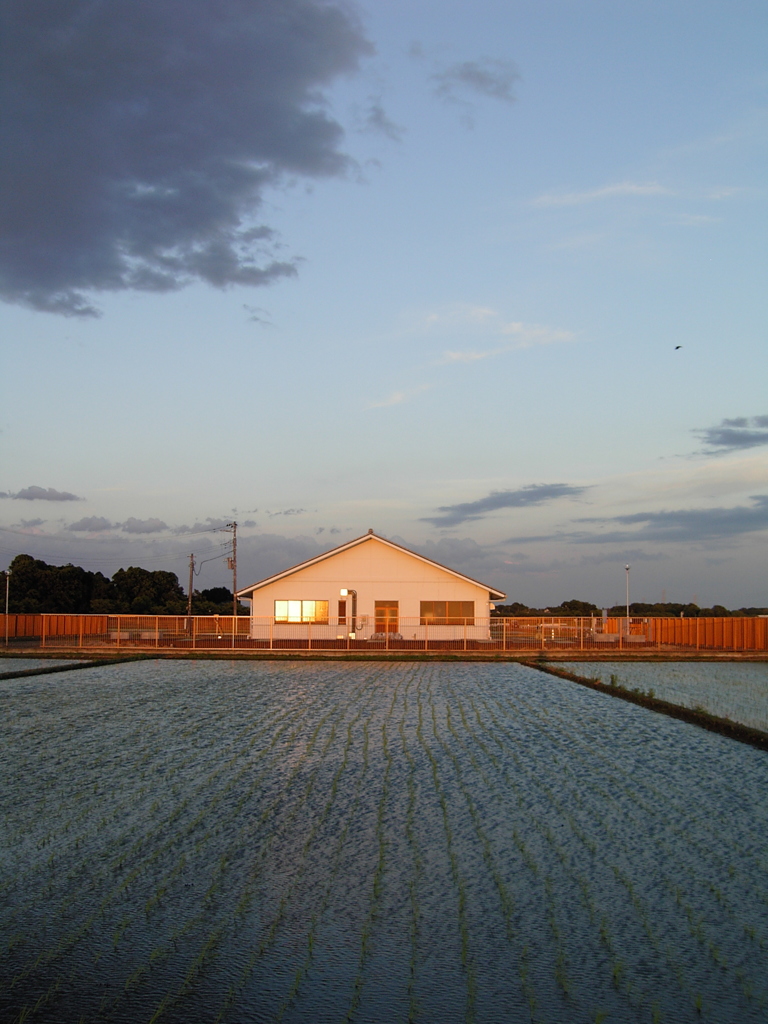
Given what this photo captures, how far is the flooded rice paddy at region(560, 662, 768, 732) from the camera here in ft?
64.2

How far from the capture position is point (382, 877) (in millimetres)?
7898

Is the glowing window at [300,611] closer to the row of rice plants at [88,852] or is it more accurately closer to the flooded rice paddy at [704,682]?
the flooded rice paddy at [704,682]

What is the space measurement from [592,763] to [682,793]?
83.3 inches

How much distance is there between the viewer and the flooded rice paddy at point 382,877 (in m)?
5.71

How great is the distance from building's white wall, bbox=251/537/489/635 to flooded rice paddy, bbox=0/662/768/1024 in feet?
91.3

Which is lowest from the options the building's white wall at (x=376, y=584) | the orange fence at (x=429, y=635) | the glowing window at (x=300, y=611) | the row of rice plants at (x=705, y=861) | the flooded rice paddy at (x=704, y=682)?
the row of rice plants at (x=705, y=861)

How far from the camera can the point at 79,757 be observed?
44.7 ft

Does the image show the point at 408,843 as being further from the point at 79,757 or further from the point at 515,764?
the point at 79,757

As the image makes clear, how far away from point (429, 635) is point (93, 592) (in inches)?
2229

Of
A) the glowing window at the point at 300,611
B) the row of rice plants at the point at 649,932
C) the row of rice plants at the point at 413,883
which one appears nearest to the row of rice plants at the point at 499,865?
the row of rice plants at the point at 413,883

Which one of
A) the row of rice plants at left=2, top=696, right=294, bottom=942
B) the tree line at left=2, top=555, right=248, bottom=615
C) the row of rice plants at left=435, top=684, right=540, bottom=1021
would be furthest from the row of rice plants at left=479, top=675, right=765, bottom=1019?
the tree line at left=2, top=555, right=248, bottom=615

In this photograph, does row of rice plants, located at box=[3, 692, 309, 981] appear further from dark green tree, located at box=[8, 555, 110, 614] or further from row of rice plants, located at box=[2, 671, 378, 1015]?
dark green tree, located at box=[8, 555, 110, 614]

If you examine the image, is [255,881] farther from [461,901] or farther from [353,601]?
[353,601]

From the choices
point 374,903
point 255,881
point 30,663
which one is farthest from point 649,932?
point 30,663
